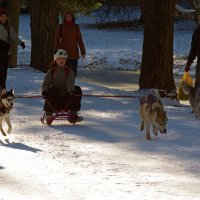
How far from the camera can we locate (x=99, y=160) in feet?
25.9

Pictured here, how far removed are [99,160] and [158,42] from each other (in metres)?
7.78

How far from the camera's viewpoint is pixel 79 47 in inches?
529

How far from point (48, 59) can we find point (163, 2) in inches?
157

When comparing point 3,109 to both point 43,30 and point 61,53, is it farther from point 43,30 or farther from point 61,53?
→ point 43,30

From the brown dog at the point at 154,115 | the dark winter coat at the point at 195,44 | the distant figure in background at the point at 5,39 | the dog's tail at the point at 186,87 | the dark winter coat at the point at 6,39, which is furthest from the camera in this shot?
the dark winter coat at the point at 6,39

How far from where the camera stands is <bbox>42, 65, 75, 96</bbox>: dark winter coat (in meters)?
10.5

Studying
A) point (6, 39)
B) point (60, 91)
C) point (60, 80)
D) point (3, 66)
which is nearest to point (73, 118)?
point (60, 91)

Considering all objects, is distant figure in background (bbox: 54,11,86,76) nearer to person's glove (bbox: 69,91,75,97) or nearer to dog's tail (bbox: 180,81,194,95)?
dog's tail (bbox: 180,81,194,95)

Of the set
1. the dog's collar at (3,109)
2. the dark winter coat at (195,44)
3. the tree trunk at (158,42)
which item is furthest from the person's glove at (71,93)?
the tree trunk at (158,42)

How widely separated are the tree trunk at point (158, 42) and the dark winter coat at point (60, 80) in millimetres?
5135

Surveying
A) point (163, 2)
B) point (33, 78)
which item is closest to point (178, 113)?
point (163, 2)

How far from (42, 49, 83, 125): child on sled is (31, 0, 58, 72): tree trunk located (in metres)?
7.14

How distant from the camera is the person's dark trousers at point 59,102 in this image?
10383 millimetres

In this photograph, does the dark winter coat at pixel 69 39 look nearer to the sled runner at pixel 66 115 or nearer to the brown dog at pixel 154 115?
the sled runner at pixel 66 115
